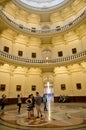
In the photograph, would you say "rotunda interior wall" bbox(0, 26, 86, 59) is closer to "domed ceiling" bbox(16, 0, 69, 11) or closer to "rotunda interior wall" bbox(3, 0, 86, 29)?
"rotunda interior wall" bbox(3, 0, 86, 29)

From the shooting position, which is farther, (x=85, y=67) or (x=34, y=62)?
(x=34, y=62)

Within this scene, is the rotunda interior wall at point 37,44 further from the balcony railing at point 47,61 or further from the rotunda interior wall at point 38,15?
the rotunda interior wall at point 38,15

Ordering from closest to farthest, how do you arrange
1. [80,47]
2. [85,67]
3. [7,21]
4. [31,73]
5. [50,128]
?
[50,128]
[7,21]
[85,67]
[80,47]
[31,73]

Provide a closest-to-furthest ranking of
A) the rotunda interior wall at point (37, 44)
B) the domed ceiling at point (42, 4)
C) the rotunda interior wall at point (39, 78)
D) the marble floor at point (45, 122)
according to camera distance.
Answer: the marble floor at point (45, 122)
the rotunda interior wall at point (39, 78)
the rotunda interior wall at point (37, 44)
the domed ceiling at point (42, 4)

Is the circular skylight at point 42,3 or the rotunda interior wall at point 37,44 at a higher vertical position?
the circular skylight at point 42,3

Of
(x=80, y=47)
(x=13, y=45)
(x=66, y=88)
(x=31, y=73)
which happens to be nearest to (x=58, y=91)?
(x=66, y=88)

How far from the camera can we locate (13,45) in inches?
707

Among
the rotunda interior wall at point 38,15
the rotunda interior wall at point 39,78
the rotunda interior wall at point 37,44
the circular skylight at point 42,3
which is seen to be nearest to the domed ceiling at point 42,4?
the circular skylight at point 42,3

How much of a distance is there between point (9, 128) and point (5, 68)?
39.0 feet

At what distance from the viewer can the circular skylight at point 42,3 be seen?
1957 centimetres

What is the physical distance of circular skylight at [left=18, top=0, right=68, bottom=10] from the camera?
19570 millimetres

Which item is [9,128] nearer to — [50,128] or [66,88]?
[50,128]

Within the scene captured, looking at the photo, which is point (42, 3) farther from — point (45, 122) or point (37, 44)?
point (45, 122)

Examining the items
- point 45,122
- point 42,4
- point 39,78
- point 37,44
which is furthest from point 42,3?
point 45,122
